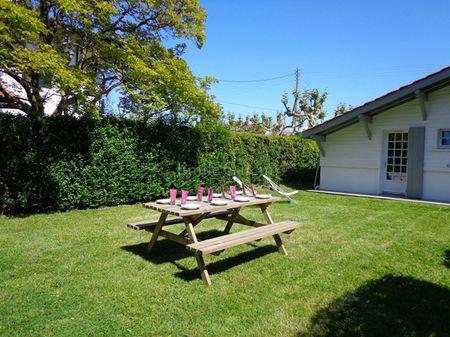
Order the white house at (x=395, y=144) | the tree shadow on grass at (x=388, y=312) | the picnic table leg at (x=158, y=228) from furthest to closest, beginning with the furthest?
the white house at (x=395, y=144), the picnic table leg at (x=158, y=228), the tree shadow on grass at (x=388, y=312)

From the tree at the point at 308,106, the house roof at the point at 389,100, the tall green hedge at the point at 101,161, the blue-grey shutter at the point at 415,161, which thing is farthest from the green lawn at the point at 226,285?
the tree at the point at 308,106

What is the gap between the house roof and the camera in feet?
31.3

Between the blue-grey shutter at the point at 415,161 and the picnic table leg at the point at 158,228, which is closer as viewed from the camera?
the picnic table leg at the point at 158,228

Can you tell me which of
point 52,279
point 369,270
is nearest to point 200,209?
point 52,279

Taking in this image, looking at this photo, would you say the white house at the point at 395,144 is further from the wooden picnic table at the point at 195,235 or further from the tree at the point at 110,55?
the wooden picnic table at the point at 195,235

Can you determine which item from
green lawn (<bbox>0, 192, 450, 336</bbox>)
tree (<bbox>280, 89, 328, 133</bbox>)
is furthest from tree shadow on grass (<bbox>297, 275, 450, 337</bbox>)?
tree (<bbox>280, 89, 328, 133</bbox>)

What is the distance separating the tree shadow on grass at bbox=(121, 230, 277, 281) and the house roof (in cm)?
785

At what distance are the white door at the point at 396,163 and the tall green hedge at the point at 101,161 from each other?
5298mm

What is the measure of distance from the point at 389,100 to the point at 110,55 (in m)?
8.52

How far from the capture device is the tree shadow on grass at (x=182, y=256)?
13.3 feet

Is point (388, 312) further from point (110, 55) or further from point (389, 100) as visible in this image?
point (389, 100)

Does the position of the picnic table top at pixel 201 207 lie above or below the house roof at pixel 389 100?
below

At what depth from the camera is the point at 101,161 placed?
7984 mm

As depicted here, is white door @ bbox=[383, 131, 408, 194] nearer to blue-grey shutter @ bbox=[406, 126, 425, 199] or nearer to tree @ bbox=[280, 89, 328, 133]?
blue-grey shutter @ bbox=[406, 126, 425, 199]
